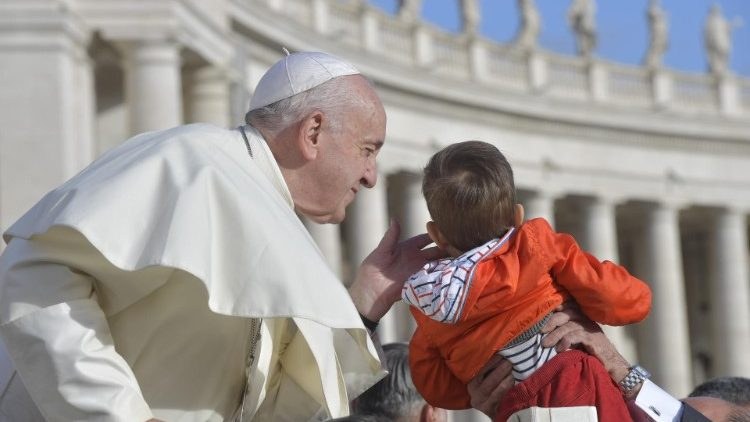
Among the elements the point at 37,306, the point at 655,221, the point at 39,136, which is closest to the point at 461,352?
the point at 37,306

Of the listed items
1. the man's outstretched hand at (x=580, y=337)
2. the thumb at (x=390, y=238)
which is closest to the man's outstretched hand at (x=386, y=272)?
the thumb at (x=390, y=238)

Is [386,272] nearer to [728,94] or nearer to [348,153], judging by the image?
[348,153]

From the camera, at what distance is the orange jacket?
820 centimetres

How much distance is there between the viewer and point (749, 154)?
69500 mm

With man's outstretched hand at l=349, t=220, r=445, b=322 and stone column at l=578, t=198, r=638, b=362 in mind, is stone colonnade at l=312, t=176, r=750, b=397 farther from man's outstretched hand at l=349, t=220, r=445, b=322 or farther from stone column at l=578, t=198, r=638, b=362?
man's outstretched hand at l=349, t=220, r=445, b=322

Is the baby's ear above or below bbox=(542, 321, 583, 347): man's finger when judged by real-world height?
above

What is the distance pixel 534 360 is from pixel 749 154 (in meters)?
63.2

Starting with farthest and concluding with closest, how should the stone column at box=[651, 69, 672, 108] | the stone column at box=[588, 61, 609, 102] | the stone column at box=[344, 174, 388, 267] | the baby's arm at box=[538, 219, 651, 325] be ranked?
the stone column at box=[651, 69, 672, 108]
the stone column at box=[588, 61, 609, 102]
the stone column at box=[344, 174, 388, 267]
the baby's arm at box=[538, 219, 651, 325]

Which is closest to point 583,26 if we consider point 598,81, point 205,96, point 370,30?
point 598,81

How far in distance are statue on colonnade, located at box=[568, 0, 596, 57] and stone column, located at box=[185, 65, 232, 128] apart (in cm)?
3481

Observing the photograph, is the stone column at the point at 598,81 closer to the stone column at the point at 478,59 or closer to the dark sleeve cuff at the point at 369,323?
the stone column at the point at 478,59

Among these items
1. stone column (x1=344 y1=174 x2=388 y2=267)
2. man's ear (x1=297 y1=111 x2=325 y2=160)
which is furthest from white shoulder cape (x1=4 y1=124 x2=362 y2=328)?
stone column (x1=344 y1=174 x2=388 y2=267)

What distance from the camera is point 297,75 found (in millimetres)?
8320

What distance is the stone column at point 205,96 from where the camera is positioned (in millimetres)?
36125
